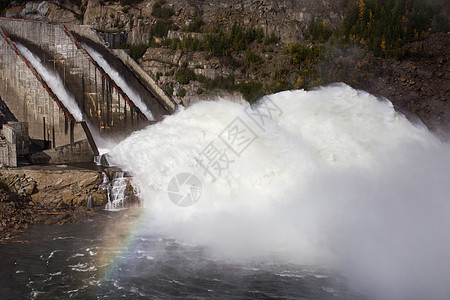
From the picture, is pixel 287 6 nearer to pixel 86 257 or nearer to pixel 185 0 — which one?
pixel 185 0

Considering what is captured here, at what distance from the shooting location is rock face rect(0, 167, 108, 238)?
614 inches

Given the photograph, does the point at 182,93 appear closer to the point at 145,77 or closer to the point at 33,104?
the point at 145,77

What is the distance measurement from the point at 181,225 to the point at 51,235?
403 cm

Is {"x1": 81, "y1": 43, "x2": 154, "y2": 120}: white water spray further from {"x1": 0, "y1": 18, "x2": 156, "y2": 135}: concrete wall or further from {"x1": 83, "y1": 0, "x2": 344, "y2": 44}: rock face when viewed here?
{"x1": 83, "y1": 0, "x2": 344, "y2": 44}: rock face

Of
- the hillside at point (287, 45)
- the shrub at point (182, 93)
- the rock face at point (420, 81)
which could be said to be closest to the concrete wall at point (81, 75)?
the shrub at point (182, 93)

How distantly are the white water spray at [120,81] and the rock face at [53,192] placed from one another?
26.5 ft

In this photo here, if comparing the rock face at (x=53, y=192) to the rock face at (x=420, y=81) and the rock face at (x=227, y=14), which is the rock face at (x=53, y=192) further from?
the rock face at (x=227, y=14)

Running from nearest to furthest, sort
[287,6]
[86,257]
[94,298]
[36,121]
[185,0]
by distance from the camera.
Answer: [94,298], [86,257], [36,121], [287,6], [185,0]

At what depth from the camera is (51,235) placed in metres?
14.2

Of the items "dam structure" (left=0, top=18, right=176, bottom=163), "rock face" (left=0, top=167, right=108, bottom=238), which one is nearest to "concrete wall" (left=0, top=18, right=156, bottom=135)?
"dam structure" (left=0, top=18, right=176, bottom=163)

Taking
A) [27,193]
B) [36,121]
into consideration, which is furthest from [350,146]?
[36,121]
